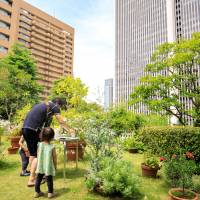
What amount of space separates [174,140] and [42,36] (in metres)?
76.5

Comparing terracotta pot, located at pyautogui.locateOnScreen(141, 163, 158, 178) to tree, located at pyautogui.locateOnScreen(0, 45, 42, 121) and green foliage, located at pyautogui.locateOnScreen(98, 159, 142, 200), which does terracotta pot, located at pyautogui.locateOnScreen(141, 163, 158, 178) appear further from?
tree, located at pyautogui.locateOnScreen(0, 45, 42, 121)

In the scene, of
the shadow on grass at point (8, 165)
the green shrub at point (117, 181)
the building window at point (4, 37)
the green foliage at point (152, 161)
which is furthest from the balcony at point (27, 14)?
the green shrub at point (117, 181)

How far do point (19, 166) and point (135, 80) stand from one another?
360 ft

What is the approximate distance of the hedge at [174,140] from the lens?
5.70 meters

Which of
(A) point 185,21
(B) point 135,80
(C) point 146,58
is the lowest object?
(B) point 135,80

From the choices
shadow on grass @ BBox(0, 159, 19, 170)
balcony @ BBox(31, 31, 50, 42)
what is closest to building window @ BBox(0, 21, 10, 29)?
balcony @ BBox(31, 31, 50, 42)

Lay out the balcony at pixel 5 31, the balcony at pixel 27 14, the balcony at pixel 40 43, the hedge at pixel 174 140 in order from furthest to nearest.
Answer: the balcony at pixel 40 43 < the balcony at pixel 27 14 < the balcony at pixel 5 31 < the hedge at pixel 174 140

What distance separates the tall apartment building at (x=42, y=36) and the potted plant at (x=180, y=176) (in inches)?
2031

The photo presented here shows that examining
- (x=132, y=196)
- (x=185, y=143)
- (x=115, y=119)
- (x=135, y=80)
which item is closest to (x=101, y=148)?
(x=132, y=196)

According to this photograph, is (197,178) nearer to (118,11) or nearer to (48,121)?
(48,121)

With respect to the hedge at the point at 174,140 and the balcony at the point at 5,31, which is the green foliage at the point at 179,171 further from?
the balcony at the point at 5,31

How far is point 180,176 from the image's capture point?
4.47 metres

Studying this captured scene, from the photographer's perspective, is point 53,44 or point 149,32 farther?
point 149,32

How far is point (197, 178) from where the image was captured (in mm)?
5621
